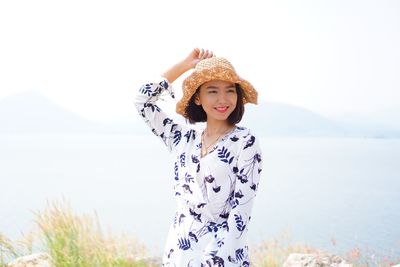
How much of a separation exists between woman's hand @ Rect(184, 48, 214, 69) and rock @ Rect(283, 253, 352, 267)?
2.39 meters

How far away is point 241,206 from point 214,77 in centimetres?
52

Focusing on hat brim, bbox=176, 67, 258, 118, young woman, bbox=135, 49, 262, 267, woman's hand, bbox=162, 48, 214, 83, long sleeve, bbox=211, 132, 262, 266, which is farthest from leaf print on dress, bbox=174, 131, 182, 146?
long sleeve, bbox=211, 132, 262, 266

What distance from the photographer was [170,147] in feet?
7.95

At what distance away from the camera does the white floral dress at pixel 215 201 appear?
2.03m

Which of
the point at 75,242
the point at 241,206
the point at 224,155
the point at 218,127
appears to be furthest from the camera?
the point at 75,242

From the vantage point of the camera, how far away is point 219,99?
7.23 feet

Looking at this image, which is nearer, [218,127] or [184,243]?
[184,243]

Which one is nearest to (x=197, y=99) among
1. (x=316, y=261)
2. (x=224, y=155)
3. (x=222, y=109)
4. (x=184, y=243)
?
(x=222, y=109)

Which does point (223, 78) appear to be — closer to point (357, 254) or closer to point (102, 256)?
point (102, 256)

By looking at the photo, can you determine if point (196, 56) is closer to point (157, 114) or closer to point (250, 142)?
point (157, 114)

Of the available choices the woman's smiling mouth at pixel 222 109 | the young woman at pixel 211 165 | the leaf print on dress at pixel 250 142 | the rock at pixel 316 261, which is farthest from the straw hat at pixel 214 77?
the rock at pixel 316 261

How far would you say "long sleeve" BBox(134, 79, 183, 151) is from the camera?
2389 millimetres

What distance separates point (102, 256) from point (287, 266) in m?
1.47

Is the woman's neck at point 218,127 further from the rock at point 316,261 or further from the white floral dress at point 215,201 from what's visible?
the rock at point 316,261
